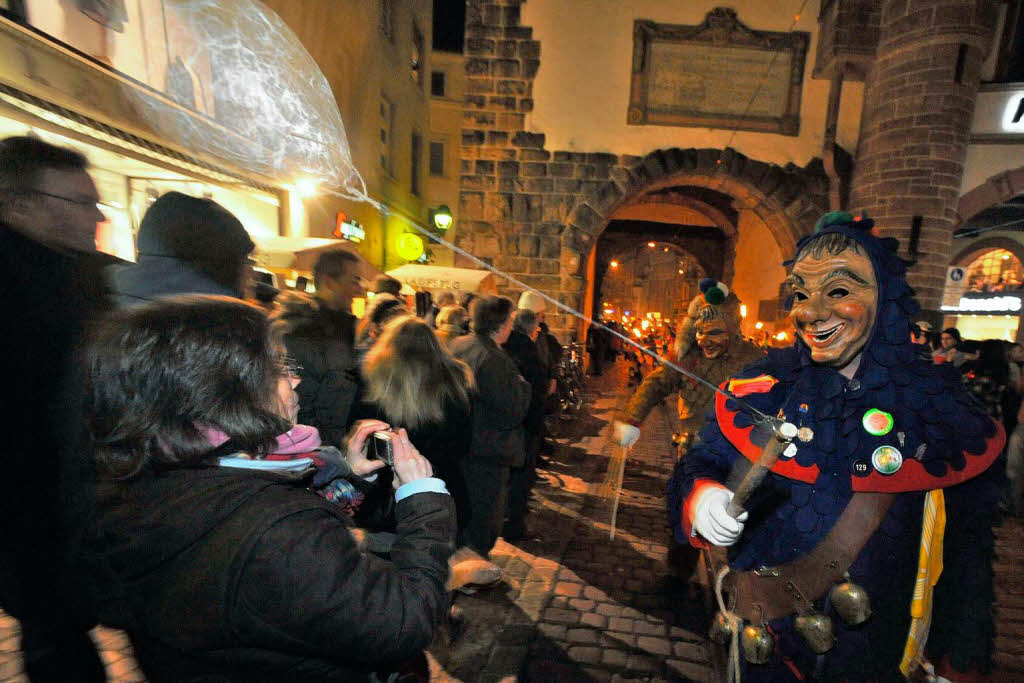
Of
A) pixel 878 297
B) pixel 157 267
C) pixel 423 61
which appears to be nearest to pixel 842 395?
pixel 878 297

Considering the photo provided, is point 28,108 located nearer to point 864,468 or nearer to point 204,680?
point 204,680

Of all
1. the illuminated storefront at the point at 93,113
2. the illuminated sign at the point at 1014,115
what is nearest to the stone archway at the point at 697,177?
the illuminated sign at the point at 1014,115

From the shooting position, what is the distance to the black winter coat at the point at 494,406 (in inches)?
A: 132

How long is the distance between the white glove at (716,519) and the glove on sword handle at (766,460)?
0.24 ft

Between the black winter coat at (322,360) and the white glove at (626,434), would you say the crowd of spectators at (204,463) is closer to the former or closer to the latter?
the black winter coat at (322,360)

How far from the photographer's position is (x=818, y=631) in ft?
4.83

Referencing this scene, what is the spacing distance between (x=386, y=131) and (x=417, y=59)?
13.8 feet

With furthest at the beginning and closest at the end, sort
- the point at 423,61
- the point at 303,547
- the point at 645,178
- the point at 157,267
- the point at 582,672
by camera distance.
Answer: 1. the point at 423,61
2. the point at 645,178
3. the point at 582,672
4. the point at 157,267
5. the point at 303,547

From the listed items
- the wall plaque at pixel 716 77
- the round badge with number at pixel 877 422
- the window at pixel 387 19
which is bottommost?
the round badge with number at pixel 877 422

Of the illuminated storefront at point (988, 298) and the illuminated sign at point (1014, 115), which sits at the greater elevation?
the illuminated sign at point (1014, 115)

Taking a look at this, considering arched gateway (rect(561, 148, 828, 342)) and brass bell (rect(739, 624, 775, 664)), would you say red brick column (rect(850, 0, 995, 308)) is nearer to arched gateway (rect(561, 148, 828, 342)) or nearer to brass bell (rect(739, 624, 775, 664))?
arched gateway (rect(561, 148, 828, 342))

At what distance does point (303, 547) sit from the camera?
982 millimetres

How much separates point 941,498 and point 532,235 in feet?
27.3

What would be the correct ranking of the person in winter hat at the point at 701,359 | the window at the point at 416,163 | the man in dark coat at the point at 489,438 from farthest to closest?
the window at the point at 416,163 → the person in winter hat at the point at 701,359 → the man in dark coat at the point at 489,438
